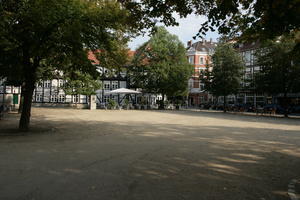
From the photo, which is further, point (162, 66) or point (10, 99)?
point (162, 66)

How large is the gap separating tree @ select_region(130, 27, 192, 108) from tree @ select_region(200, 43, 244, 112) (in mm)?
5635

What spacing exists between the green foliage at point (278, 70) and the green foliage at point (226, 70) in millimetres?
4722

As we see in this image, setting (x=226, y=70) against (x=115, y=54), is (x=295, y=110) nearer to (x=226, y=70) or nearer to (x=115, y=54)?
(x=226, y=70)

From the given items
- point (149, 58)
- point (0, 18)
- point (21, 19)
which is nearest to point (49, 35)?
A: point (21, 19)

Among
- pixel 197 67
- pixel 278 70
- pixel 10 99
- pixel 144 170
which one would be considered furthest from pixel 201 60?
pixel 144 170

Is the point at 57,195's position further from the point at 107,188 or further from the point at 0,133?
the point at 0,133

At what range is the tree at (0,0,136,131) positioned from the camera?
8.50 m

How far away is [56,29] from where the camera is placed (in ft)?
31.1

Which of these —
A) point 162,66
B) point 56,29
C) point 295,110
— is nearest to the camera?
point 56,29

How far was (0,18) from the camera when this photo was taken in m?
7.59

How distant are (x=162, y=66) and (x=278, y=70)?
15623mm

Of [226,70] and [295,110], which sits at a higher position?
[226,70]

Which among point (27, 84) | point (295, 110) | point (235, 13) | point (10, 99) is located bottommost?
point (295, 110)

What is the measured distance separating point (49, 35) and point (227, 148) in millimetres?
7997
